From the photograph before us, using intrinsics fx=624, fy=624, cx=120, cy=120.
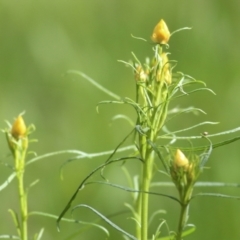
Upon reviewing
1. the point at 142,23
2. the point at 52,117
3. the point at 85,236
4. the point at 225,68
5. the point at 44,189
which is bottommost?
the point at 85,236

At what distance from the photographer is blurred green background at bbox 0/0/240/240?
1.60m

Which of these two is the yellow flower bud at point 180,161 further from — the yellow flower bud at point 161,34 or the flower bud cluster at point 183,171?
the yellow flower bud at point 161,34

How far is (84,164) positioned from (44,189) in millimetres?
127

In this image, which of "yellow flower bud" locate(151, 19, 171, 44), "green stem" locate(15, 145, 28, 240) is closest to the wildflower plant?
"yellow flower bud" locate(151, 19, 171, 44)

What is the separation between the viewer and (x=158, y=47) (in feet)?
1.87

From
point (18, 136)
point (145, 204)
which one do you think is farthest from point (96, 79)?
point (145, 204)

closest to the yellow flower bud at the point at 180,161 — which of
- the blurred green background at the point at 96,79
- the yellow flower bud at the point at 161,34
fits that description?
the yellow flower bud at the point at 161,34

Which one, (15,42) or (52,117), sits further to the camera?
(15,42)

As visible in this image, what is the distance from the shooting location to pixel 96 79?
6.19 feet

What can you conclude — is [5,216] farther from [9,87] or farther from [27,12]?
[27,12]

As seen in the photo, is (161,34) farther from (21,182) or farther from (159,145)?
(21,182)

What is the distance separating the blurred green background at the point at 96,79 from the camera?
1.60 m

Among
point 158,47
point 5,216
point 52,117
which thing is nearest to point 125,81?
point 52,117

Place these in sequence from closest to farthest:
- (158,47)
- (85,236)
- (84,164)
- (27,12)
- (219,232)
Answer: (158,47)
(219,232)
(85,236)
(84,164)
(27,12)
